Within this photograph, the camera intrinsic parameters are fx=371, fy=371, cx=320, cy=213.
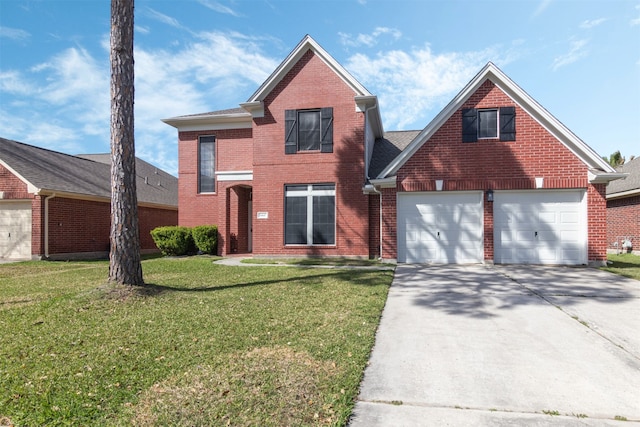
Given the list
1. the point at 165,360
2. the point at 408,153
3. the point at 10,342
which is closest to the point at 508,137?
the point at 408,153

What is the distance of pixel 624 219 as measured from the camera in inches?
672

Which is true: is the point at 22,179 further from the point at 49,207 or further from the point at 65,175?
the point at 65,175

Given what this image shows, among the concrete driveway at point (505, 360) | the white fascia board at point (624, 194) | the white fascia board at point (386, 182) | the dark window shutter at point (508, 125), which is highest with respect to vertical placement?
the dark window shutter at point (508, 125)

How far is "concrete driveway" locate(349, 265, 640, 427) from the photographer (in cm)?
293

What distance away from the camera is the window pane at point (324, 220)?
13828 millimetres

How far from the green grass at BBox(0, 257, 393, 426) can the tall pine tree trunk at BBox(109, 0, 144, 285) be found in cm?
51

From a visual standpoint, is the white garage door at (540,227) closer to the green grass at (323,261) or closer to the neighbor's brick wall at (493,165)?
the neighbor's brick wall at (493,165)

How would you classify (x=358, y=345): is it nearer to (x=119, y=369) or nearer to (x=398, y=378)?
(x=398, y=378)

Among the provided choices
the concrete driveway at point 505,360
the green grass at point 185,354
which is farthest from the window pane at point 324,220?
the concrete driveway at point 505,360

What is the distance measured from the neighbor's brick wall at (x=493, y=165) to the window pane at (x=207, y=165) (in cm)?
825

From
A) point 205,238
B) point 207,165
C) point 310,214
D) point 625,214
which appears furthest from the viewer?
point 625,214

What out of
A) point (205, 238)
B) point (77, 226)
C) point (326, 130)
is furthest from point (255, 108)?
point (77, 226)

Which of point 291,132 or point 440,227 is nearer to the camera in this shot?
point 440,227

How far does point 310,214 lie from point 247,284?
5835 mm
